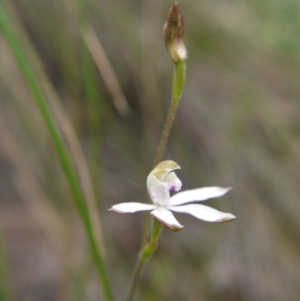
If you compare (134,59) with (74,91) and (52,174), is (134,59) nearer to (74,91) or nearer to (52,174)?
(74,91)

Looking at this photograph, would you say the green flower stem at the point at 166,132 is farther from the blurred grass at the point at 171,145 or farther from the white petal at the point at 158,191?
the blurred grass at the point at 171,145

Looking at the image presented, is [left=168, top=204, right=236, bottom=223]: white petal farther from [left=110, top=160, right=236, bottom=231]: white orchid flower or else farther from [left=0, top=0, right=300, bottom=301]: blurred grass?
[left=0, top=0, right=300, bottom=301]: blurred grass

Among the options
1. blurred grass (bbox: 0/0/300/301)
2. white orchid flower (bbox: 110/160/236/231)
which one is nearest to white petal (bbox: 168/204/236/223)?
white orchid flower (bbox: 110/160/236/231)

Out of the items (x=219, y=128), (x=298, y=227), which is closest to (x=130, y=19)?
(x=219, y=128)

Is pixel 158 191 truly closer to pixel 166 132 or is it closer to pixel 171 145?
pixel 166 132

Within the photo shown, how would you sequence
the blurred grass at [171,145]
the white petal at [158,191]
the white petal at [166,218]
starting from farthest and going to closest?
the blurred grass at [171,145] < the white petal at [158,191] < the white petal at [166,218]

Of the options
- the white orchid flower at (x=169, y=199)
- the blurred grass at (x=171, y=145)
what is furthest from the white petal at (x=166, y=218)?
the blurred grass at (x=171, y=145)

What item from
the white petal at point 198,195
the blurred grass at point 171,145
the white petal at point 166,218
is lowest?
the white petal at point 166,218
